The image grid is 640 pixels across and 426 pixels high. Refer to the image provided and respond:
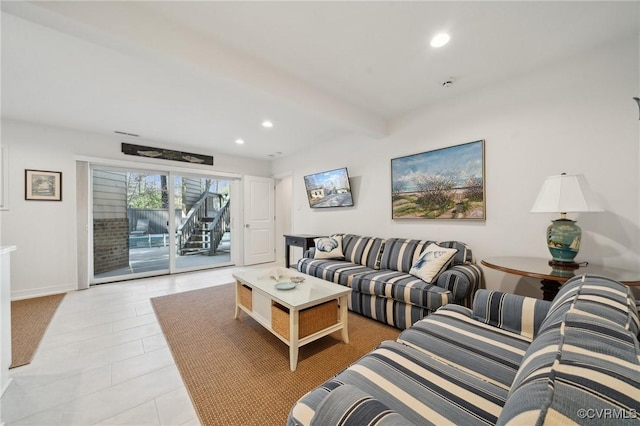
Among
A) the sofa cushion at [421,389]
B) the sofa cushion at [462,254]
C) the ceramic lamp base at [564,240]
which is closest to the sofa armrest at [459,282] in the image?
the sofa cushion at [462,254]

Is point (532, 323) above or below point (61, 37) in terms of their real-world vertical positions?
below

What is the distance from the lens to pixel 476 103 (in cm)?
→ 274

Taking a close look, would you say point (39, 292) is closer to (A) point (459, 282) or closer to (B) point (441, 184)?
(A) point (459, 282)

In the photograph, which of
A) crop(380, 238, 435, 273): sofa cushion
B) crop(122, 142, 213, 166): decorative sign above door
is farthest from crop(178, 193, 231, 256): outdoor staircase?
crop(380, 238, 435, 273): sofa cushion

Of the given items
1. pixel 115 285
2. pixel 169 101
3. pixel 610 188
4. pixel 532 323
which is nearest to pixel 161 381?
pixel 532 323

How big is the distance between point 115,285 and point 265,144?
3.44 metres

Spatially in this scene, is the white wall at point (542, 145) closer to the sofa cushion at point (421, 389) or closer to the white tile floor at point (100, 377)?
the sofa cushion at point (421, 389)

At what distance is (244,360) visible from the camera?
1933 millimetres

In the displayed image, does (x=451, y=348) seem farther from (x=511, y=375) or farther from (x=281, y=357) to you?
(x=281, y=357)

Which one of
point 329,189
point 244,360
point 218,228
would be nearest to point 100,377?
point 244,360

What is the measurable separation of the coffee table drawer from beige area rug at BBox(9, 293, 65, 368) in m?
1.94

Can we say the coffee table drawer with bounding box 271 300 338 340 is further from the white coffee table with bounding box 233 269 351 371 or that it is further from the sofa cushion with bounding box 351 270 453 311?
the sofa cushion with bounding box 351 270 453 311

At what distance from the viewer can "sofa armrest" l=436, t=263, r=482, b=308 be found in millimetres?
2211

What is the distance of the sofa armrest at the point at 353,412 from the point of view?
63 cm
